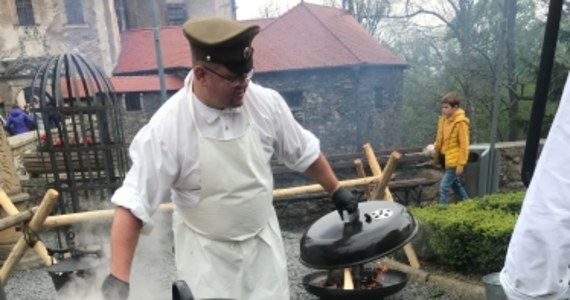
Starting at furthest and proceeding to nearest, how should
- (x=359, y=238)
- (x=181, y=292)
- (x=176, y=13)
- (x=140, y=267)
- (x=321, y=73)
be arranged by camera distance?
(x=176, y=13)
(x=321, y=73)
(x=140, y=267)
(x=359, y=238)
(x=181, y=292)

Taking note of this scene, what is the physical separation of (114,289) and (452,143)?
5.64 metres

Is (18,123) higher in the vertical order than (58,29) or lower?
lower

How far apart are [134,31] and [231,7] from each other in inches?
297

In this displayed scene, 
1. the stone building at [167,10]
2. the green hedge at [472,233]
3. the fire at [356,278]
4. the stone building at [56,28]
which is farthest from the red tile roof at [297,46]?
the fire at [356,278]

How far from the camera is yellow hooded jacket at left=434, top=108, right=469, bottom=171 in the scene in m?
6.18

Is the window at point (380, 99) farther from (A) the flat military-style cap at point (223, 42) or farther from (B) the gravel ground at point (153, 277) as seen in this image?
(A) the flat military-style cap at point (223, 42)

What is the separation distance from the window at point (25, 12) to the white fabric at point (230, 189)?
2401cm

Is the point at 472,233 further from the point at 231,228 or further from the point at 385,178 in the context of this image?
the point at 231,228

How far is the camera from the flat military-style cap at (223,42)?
1853 mm

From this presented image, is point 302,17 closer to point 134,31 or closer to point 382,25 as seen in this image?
point 382,25

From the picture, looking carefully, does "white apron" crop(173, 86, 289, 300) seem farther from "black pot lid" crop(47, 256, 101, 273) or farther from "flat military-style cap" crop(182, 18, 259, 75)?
"black pot lid" crop(47, 256, 101, 273)

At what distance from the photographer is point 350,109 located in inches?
712

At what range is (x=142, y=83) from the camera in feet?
54.3

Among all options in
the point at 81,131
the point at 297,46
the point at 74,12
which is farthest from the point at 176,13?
the point at 81,131
